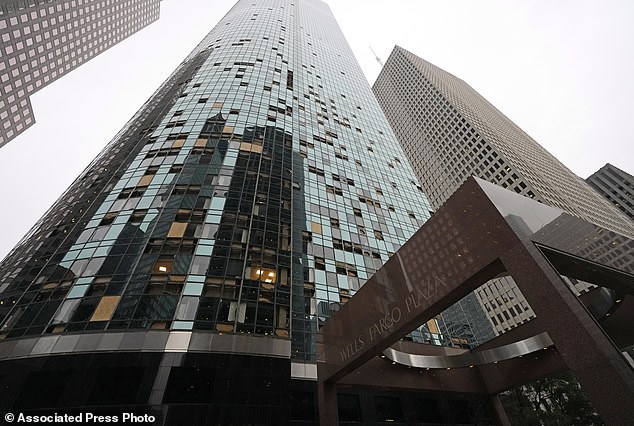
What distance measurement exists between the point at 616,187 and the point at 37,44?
605 ft

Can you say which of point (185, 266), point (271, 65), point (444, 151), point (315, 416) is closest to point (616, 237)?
point (315, 416)

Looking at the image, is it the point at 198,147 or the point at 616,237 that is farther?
the point at 198,147

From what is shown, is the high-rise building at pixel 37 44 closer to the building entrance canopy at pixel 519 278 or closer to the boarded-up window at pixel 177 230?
the boarded-up window at pixel 177 230

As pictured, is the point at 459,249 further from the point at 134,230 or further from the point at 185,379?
the point at 134,230

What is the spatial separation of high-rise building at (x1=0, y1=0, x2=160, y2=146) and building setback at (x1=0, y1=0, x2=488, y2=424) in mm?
43498

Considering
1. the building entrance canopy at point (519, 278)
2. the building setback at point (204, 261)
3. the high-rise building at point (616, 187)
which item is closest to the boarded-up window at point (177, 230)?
the building setback at point (204, 261)

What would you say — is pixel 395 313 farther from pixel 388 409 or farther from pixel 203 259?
pixel 203 259

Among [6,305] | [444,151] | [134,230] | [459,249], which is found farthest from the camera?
[444,151]

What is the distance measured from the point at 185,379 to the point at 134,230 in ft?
42.7

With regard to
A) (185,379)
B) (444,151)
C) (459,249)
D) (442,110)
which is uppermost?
(459,249)

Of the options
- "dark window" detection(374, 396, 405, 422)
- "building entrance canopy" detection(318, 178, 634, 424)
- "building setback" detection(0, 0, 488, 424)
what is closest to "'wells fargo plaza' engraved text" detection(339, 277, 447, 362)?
"building entrance canopy" detection(318, 178, 634, 424)

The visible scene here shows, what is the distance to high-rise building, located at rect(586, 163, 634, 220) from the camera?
4644 inches

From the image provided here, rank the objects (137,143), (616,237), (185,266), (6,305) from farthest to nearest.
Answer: (137,143) < (185,266) < (6,305) < (616,237)

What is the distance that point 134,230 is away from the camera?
2622cm
